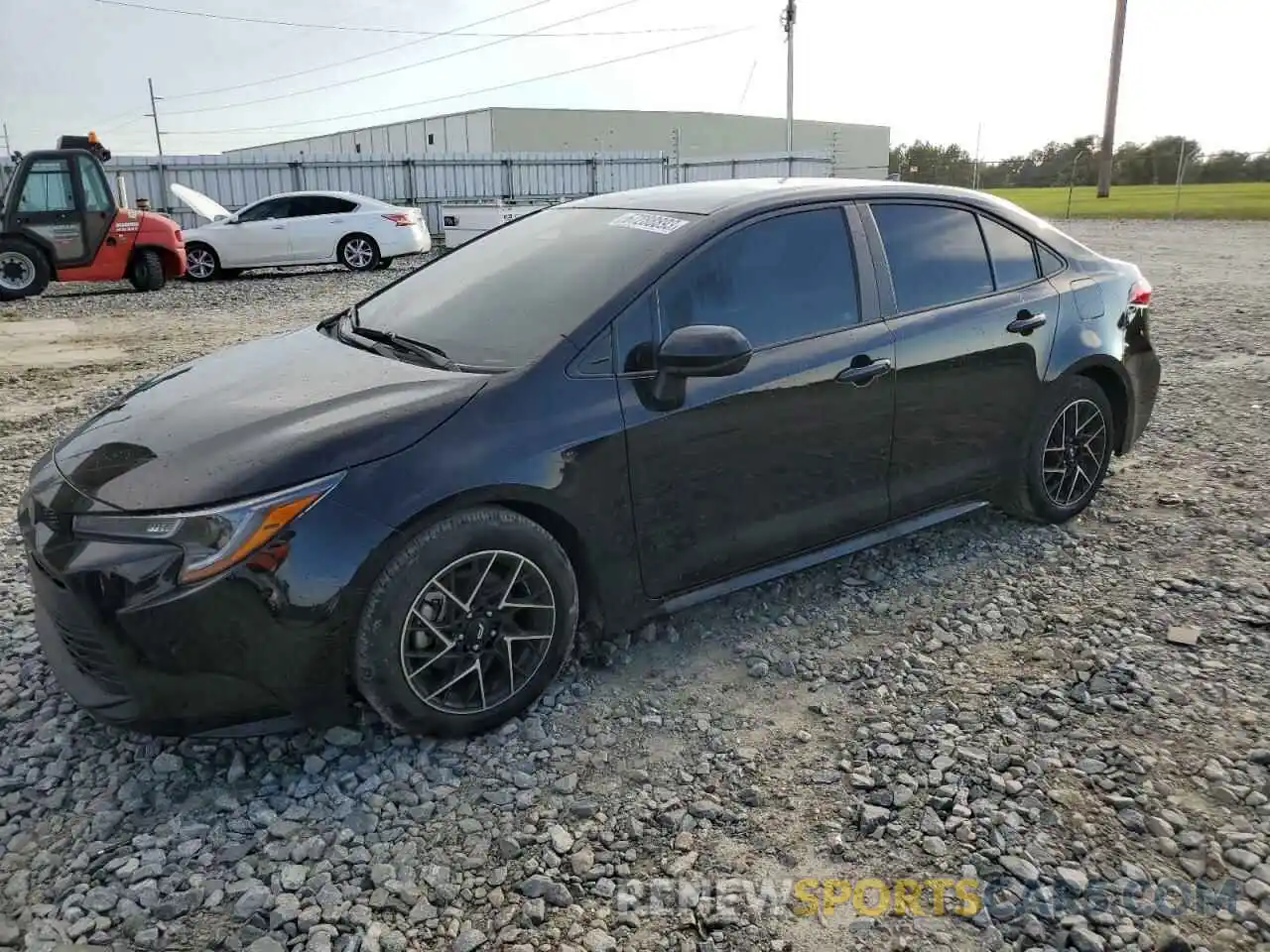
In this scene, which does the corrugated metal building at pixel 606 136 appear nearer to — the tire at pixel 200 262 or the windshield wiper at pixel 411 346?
the tire at pixel 200 262

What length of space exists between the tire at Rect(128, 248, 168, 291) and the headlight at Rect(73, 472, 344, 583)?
13.9 m

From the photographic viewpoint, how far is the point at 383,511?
8.84 feet

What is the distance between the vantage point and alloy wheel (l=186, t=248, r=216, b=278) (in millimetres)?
16828

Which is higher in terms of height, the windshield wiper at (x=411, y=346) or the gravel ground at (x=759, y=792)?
the windshield wiper at (x=411, y=346)

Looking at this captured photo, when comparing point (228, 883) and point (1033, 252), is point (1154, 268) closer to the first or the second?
point (1033, 252)

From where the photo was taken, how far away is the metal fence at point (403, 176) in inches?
891

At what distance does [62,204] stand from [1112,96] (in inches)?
1567

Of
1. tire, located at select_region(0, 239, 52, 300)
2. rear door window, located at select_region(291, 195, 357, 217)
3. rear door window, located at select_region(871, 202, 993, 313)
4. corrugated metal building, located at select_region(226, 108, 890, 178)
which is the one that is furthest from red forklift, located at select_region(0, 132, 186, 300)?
corrugated metal building, located at select_region(226, 108, 890, 178)

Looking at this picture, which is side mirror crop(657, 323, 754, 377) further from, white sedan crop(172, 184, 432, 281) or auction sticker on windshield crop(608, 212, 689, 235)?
white sedan crop(172, 184, 432, 281)

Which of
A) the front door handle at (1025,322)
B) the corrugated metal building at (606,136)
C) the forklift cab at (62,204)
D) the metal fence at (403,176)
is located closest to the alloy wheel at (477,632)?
the front door handle at (1025,322)

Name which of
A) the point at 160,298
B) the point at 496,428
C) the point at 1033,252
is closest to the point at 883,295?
the point at 1033,252

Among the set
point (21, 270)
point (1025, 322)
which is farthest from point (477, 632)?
point (21, 270)

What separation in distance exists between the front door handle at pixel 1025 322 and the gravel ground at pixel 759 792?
1.03 meters

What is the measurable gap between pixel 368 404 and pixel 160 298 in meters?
13.2
